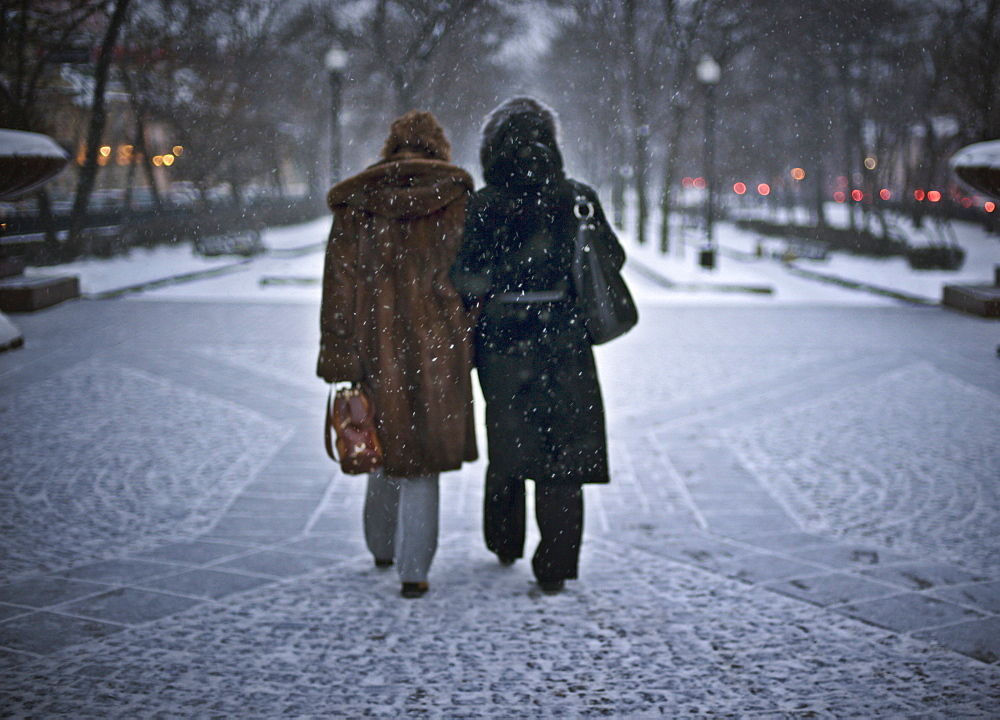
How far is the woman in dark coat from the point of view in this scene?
3957 mm

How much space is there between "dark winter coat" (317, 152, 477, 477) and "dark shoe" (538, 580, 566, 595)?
2.08 ft

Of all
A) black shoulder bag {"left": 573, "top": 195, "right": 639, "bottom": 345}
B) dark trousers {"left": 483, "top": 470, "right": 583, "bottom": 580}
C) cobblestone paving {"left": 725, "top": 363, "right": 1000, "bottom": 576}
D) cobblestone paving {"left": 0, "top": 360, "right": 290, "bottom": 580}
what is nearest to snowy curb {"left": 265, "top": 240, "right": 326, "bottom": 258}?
cobblestone paving {"left": 0, "top": 360, "right": 290, "bottom": 580}

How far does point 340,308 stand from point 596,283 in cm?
101

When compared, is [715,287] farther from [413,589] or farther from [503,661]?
[503,661]

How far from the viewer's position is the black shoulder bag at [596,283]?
3.95m

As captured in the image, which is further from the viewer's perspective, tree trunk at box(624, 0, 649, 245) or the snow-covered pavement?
tree trunk at box(624, 0, 649, 245)

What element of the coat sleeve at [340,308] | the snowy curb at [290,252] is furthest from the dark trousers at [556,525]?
the snowy curb at [290,252]

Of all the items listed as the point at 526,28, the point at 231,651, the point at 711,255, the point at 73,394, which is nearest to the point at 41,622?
the point at 231,651

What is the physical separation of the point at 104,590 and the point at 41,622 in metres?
0.36

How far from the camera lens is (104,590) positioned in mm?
4156

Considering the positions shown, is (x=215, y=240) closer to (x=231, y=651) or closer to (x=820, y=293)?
(x=820, y=293)

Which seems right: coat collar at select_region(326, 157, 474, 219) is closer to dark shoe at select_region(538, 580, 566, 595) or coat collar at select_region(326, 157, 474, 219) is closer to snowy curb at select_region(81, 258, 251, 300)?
dark shoe at select_region(538, 580, 566, 595)

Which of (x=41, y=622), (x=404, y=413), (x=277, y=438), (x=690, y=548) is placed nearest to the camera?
(x=41, y=622)

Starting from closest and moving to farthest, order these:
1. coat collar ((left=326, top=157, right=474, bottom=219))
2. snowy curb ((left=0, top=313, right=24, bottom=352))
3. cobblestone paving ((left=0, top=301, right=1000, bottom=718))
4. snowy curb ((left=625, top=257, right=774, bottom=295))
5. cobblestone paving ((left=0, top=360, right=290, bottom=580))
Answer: cobblestone paving ((left=0, top=301, right=1000, bottom=718))
coat collar ((left=326, top=157, right=474, bottom=219))
cobblestone paving ((left=0, top=360, right=290, bottom=580))
snowy curb ((left=0, top=313, right=24, bottom=352))
snowy curb ((left=625, top=257, right=774, bottom=295))
